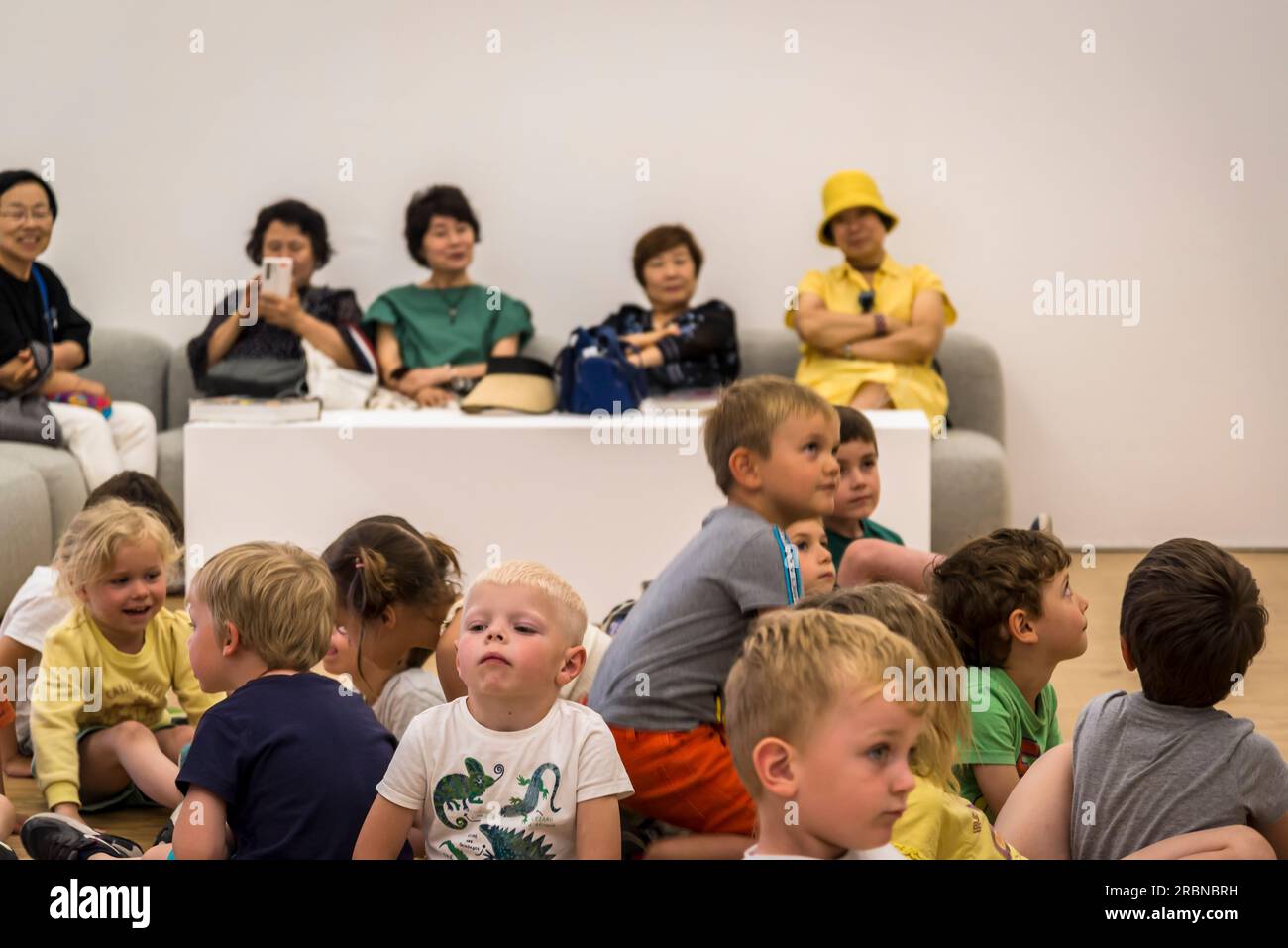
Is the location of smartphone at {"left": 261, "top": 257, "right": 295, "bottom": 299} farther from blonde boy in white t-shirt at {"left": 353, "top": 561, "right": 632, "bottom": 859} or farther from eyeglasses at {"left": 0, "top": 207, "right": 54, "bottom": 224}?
blonde boy in white t-shirt at {"left": 353, "top": 561, "right": 632, "bottom": 859}

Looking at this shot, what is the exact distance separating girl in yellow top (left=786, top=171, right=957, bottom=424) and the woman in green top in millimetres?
1044

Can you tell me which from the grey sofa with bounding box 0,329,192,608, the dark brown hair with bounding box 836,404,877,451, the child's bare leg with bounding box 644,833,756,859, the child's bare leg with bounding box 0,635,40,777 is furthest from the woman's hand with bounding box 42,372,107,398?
the child's bare leg with bounding box 644,833,756,859

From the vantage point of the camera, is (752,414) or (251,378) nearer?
(752,414)

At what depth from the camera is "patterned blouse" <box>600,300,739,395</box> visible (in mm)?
5391

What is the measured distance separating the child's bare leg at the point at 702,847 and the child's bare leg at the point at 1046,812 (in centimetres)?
51

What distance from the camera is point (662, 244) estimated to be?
5.51 m

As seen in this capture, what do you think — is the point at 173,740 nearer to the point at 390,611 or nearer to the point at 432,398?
the point at 390,611

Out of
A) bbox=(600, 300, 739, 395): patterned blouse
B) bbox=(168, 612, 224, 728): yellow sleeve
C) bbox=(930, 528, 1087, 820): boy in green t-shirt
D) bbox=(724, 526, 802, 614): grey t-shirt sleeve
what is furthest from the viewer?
bbox=(600, 300, 739, 395): patterned blouse

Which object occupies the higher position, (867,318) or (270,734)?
(867,318)

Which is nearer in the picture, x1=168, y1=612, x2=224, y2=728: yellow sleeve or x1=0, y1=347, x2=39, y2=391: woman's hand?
x1=168, y1=612, x2=224, y2=728: yellow sleeve

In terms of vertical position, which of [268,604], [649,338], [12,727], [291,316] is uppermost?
[291,316]

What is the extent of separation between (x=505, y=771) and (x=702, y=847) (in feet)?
1.91

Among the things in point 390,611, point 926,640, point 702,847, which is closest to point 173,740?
point 390,611

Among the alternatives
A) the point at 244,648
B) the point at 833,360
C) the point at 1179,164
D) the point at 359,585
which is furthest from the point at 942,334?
the point at 244,648
